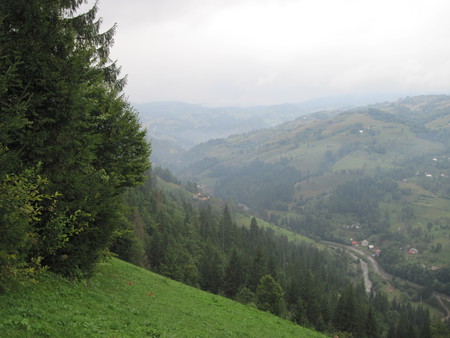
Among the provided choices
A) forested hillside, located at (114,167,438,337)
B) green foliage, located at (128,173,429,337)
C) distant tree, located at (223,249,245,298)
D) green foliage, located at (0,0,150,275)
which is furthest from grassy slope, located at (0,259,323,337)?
distant tree, located at (223,249,245,298)

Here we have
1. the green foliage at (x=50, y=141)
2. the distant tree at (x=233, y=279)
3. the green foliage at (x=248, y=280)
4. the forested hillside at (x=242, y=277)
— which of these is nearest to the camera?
the green foliage at (x=50, y=141)

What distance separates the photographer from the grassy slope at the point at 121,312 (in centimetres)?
1073

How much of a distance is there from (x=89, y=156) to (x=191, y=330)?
11457 millimetres


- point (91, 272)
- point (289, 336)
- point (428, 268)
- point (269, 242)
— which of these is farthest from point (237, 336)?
point (428, 268)

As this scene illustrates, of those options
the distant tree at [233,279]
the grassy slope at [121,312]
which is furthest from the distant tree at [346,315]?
the grassy slope at [121,312]

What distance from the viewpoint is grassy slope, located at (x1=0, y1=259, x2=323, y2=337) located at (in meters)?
10.7

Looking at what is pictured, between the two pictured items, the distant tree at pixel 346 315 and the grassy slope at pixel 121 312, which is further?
the distant tree at pixel 346 315

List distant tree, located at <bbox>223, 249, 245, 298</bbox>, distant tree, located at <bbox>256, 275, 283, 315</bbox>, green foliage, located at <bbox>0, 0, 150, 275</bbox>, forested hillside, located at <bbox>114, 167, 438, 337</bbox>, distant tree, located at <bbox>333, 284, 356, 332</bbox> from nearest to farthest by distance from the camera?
1. green foliage, located at <bbox>0, 0, 150, 275</bbox>
2. distant tree, located at <bbox>256, 275, 283, 315</bbox>
3. forested hillside, located at <bbox>114, 167, 438, 337</bbox>
4. distant tree, located at <bbox>223, 249, 245, 298</bbox>
5. distant tree, located at <bbox>333, 284, 356, 332</bbox>

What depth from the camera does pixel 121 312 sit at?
15.4 metres

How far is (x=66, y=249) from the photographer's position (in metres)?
16.0

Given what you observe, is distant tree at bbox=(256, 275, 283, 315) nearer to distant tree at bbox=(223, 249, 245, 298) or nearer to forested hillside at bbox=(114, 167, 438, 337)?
forested hillside at bbox=(114, 167, 438, 337)

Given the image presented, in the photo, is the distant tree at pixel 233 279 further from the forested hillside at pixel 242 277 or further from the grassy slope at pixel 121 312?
the grassy slope at pixel 121 312

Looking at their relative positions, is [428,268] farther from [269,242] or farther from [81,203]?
[81,203]

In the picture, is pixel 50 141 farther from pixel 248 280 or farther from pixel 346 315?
pixel 346 315
